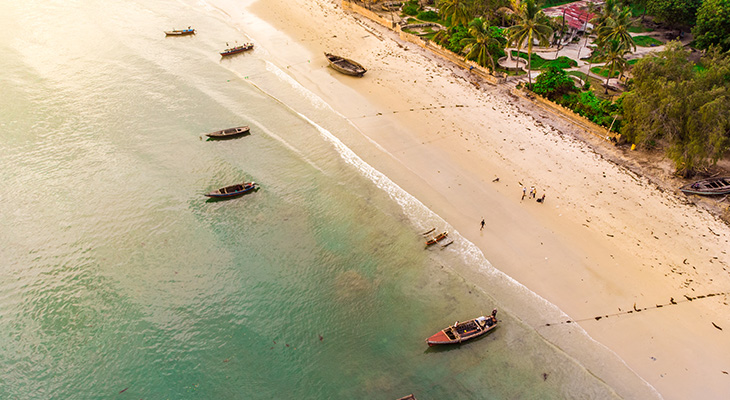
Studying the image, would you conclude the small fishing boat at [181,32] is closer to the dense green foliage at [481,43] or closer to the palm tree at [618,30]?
the dense green foliage at [481,43]

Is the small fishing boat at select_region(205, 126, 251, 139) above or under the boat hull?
under

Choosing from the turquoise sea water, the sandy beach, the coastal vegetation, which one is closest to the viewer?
the turquoise sea water

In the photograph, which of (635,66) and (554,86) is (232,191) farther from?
(635,66)

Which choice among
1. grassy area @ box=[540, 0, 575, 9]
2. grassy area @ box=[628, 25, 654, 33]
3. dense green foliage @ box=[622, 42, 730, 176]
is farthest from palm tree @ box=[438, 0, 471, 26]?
dense green foliage @ box=[622, 42, 730, 176]

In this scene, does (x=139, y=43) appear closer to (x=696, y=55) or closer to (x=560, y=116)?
(x=560, y=116)

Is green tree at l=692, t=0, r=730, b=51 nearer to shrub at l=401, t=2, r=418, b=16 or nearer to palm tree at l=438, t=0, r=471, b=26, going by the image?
palm tree at l=438, t=0, r=471, b=26

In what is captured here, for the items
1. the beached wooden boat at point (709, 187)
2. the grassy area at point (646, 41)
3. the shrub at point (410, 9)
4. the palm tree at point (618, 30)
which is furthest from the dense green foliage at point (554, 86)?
the shrub at point (410, 9)
